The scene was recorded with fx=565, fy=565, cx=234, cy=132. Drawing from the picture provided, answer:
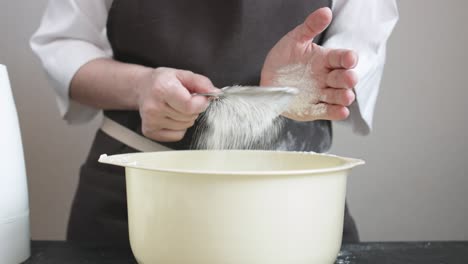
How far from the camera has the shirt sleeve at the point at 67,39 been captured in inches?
32.3

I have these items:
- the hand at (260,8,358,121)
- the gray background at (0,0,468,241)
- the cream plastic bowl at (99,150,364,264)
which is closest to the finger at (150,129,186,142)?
the hand at (260,8,358,121)

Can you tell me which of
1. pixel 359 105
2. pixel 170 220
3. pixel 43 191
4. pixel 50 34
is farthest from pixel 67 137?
pixel 170 220

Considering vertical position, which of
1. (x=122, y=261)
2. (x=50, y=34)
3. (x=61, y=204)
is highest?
(x=50, y=34)

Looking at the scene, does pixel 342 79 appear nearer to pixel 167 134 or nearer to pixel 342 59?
pixel 342 59

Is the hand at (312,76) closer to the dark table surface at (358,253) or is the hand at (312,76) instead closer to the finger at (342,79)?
the finger at (342,79)

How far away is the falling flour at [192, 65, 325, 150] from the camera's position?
0.59 meters

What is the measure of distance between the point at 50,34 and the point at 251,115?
15.8 inches

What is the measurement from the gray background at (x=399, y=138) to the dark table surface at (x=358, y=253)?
2.02 feet

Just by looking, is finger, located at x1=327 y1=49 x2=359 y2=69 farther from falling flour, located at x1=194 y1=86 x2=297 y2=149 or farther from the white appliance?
the white appliance

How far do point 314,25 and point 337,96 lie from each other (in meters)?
0.09

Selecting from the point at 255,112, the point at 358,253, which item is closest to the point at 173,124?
the point at 255,112

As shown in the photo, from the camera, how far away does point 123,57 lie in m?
0.84

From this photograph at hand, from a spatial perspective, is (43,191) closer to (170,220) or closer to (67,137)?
(67,137)

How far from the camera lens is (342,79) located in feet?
2.03
